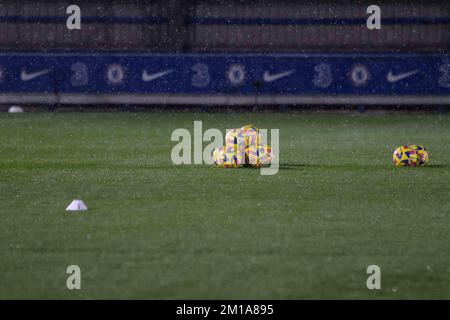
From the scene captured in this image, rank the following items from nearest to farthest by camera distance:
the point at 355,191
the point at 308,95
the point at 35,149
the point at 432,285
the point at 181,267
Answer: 1. the point at 432,285
2. the point at 181,267
3. the point at 355,191
4. the point at 35,149
5. the point at 308,95

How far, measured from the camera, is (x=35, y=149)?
19.3 metres

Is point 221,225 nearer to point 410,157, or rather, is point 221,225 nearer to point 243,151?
point 243,151

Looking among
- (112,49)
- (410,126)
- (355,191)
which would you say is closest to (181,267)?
(355,191)

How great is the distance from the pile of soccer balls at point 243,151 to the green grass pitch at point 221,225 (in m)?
0.30

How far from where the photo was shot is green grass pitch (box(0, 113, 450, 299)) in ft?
25.8

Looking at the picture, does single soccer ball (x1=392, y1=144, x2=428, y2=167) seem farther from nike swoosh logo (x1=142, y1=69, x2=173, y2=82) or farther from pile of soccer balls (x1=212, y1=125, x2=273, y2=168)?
nike swoosh logo (x1=142, y1=69, x2=173, y2=82)

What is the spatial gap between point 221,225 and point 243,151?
526cm

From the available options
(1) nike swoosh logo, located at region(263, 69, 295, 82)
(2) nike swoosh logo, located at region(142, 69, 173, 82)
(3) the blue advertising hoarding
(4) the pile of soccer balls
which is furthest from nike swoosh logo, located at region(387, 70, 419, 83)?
(4) the pile of soccer balls

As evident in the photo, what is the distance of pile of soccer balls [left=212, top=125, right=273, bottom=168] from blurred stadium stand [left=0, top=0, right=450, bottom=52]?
849 inches

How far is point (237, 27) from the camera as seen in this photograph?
3750cm

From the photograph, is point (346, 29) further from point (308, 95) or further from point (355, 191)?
point (355, 191)

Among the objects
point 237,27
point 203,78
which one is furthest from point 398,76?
point 237,27
